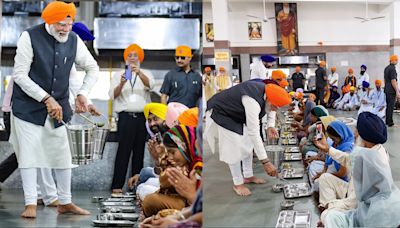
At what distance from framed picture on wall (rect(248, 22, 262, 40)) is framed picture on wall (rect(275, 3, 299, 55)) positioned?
42 centimetres

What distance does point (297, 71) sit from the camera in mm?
7078

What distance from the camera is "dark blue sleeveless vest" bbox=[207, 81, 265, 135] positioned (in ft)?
9.70

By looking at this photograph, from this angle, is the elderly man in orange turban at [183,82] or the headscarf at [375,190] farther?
the headscarf at [375,190]

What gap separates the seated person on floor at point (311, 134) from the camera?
5.05 meters

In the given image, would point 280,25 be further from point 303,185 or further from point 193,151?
point 193,151

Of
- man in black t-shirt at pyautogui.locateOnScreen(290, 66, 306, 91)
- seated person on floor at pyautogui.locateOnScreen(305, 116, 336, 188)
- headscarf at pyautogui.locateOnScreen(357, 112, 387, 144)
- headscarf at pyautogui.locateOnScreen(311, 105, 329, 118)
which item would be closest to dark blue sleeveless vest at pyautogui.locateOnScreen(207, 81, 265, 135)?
headscarf at pyautogui.locateOnScreen(357, 112, 387, 144)

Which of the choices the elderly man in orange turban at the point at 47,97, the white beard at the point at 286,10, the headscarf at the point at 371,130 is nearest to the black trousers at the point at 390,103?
the white beard at the point at 286,10

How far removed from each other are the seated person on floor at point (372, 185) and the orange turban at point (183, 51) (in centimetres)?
138

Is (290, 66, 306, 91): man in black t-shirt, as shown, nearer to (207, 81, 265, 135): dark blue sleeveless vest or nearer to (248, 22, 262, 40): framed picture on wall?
(248, 22, 262, 40): framed picture on wall

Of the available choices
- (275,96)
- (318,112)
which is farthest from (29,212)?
(318,112)

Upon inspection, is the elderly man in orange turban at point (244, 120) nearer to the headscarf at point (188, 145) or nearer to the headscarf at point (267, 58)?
the headscarf at point (267, 58)

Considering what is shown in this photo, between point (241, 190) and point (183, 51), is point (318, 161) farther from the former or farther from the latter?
point (183, 51)

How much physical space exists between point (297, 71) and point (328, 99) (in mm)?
695

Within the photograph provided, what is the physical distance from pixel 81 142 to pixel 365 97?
20.7 ft
